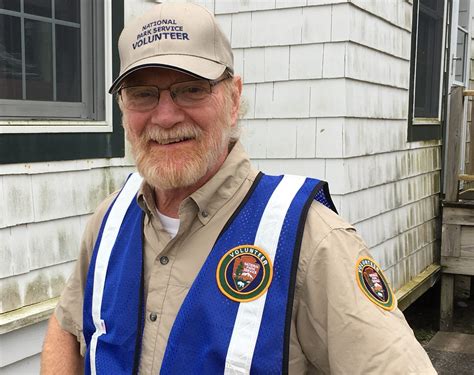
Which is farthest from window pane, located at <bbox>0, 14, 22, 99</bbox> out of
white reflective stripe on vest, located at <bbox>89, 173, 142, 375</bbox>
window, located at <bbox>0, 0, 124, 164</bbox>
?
white reflective stripe on vest, located at <bbox>89, 173, 142, 375</bbox>

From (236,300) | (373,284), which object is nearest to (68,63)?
(236,300)

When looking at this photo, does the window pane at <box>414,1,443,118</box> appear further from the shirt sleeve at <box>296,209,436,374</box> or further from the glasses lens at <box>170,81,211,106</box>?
the shirt sleeve at <box>296,209,436,374</box>

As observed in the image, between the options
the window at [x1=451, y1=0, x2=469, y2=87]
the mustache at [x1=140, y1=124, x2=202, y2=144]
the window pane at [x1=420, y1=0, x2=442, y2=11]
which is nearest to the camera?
the mustache at [x1=140, y1=124, x2=202, y2=144]

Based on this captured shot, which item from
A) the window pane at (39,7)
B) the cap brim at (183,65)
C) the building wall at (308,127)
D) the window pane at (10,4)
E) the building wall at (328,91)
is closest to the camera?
the cap brim at (183,65)

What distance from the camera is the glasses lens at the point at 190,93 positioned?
158cm

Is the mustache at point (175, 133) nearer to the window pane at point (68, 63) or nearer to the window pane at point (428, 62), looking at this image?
the window pane at point (68, 63)

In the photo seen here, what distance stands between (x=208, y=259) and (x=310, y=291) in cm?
25

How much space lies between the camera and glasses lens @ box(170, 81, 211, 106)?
1.58m

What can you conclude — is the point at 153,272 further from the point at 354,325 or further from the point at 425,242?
the point at 425,242

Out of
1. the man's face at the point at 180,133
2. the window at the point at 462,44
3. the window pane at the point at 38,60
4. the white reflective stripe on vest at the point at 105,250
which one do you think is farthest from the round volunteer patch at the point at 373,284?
the window at the point at 462,44

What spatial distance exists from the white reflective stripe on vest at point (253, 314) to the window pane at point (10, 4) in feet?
6.70

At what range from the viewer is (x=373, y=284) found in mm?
1396

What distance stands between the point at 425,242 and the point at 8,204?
4758 mm

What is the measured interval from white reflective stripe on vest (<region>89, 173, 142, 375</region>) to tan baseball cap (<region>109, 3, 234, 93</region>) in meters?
0.40
